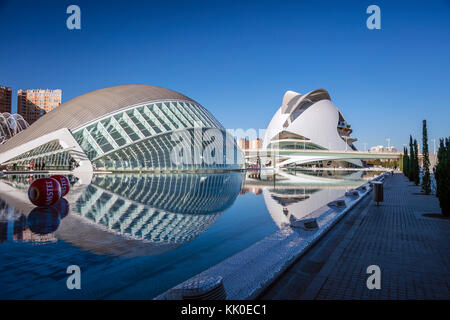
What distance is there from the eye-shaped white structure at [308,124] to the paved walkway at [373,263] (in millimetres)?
59542

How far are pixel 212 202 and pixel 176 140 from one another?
71.6ft

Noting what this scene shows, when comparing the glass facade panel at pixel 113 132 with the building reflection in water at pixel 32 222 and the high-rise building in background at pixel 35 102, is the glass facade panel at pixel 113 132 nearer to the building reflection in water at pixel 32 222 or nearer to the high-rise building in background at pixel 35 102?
the building reflection in water at pixel 32 222

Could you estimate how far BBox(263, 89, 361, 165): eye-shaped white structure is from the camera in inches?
2532

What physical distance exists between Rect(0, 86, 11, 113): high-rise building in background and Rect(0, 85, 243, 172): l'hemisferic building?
5732 centimetres

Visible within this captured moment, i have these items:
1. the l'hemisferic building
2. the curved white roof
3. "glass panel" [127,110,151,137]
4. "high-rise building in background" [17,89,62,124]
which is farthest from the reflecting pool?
"high-rise building in background" [17,89,62,124]

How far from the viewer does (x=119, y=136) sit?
28719mm

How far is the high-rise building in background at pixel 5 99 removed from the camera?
248 feet

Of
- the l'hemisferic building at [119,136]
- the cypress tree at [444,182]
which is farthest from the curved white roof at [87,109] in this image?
the cypress tree at [444,182]

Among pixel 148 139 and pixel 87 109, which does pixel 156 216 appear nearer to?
pixel 148 139

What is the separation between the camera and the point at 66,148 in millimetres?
28406

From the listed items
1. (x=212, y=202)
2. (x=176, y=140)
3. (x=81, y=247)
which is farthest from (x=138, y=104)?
(x=81, y=247)

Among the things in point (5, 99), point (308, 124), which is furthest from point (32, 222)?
point (5, 99)

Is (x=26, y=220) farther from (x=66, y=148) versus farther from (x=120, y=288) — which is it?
(x=66, y=148)

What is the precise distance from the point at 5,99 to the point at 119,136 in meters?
71.3
